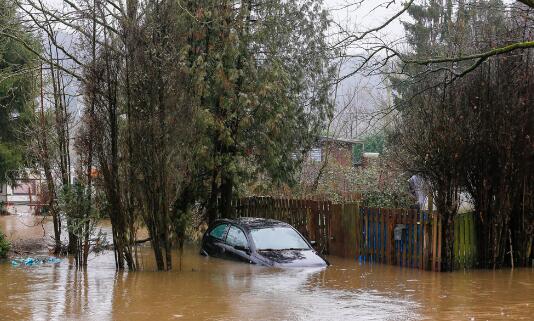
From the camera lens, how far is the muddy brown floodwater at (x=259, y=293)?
1012cm

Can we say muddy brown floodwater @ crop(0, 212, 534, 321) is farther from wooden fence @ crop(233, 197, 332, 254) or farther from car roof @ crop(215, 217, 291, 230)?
wooden fence @ crop(233, 197, 332, 254)

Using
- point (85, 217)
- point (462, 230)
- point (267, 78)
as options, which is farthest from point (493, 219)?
point (85, 217)

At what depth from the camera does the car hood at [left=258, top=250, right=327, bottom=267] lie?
1448 cm

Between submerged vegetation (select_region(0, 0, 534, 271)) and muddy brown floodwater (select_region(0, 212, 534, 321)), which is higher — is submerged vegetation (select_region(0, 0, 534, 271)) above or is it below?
above

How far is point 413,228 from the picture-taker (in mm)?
15422

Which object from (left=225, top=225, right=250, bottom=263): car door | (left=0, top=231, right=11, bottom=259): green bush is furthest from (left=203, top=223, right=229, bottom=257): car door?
(left=0, top=231, right=11, bottom=259): green bush

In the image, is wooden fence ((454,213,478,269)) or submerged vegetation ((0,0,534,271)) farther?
wooden fence ((454,213,478,269))

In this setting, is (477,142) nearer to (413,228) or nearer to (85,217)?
(413,228)

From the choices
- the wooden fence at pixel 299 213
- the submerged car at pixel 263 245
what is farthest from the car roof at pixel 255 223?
the wooden fence at pixel 299 213

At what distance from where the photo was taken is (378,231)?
16469 millimetres

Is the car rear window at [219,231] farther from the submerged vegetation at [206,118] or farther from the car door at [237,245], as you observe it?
the submerged vegetation at [206,118]

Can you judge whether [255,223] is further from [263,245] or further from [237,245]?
[263,245]

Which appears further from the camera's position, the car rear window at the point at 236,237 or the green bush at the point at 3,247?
the green bush at the point at 3,247

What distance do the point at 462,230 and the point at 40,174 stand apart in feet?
37.7
